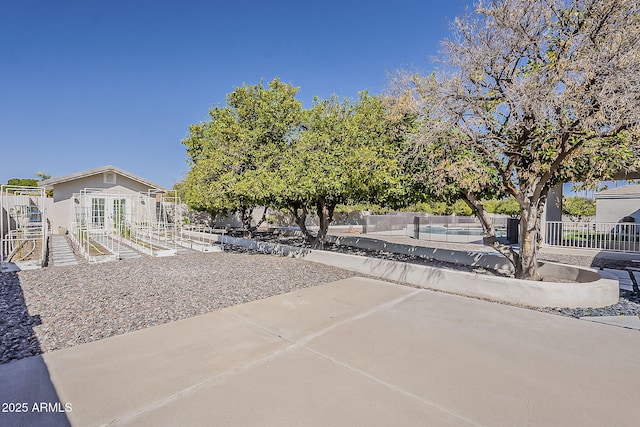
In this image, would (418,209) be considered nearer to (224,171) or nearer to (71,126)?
(224,171)

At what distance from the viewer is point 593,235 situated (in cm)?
1272

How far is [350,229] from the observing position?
24.7m

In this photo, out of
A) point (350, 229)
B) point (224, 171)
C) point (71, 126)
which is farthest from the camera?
point (350, 229)

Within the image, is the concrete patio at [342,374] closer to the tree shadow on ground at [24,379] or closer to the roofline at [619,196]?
the tree shadow on ground at [24,379]

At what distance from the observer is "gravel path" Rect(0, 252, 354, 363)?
434cm

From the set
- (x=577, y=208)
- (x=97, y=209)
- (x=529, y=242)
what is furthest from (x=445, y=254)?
(x=577, y=208)

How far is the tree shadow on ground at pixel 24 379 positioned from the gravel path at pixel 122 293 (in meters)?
0.02

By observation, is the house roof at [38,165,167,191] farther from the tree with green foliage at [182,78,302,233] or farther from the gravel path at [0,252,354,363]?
the gravel path at [0,252,354,363]

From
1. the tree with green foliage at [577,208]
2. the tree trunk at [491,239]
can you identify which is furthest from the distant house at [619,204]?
the tree trunk at [491,239]

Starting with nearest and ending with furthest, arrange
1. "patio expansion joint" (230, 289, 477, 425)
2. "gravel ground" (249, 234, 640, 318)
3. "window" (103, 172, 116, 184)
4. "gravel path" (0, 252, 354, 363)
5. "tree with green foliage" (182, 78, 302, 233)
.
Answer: "patio expansion joint" (230, 289, 477, 425)
"gravel path" (0, 252, 354, 363)
"gravel ground" (249, 234, 640, 318)
"tree with green foliage" (182, 78, 302, 233)
"window" (103, 172, 116, 184)

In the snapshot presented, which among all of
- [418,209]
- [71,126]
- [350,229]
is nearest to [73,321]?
[350,229]

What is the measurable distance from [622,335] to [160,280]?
8479 mm

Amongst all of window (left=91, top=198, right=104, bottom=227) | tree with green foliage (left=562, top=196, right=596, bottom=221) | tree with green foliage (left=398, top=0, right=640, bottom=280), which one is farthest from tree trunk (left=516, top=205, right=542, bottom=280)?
tree with green foliage (left=562, top=196, right=596, bottom=221)

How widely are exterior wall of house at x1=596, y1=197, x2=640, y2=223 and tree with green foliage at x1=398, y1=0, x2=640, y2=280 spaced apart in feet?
52.0
